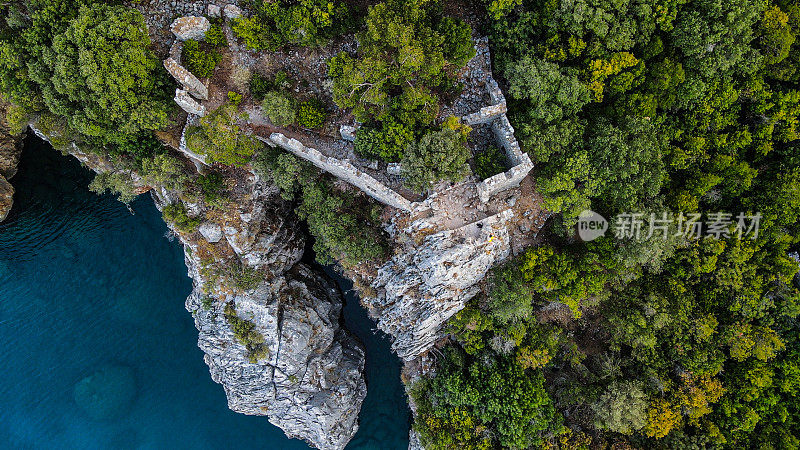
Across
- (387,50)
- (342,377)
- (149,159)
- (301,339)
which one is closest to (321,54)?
(387,50)

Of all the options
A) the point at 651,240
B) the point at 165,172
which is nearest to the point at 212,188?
the point at 165,172

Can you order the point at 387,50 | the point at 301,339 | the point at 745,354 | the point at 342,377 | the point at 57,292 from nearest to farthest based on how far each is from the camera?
the point at 387,50
the point at 745,354
the point at 301,339
the point at 342,377
the point at 57,292

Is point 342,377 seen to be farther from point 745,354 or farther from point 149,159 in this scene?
point 745,354

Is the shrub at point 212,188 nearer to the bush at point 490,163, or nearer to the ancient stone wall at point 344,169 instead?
the ancient stone wall at point 344,169

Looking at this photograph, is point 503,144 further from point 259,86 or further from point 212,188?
point 212,188

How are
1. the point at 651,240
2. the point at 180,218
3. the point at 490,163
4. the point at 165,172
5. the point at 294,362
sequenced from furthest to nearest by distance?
the point at 294,362 → the point at 180,218 → the point at 165,172 → the point at 490,163 → the point at 651,240
